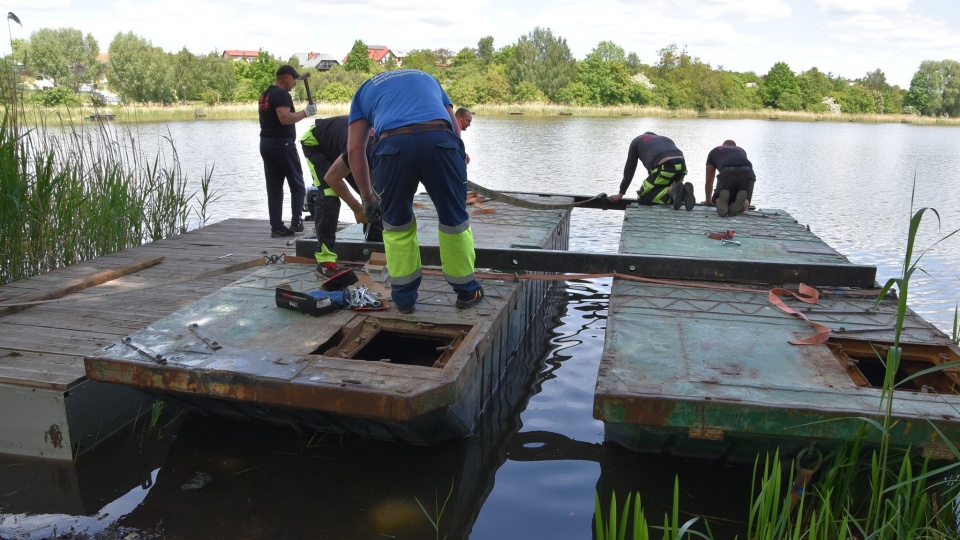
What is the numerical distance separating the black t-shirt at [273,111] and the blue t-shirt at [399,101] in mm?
3220

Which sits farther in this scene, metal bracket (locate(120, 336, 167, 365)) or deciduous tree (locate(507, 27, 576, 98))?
deciduous tree (locate(507, 27, 576, 98))

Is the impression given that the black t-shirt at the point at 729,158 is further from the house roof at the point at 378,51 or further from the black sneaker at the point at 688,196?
the house roof at the point at 378,51

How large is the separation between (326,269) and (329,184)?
25.2 inches

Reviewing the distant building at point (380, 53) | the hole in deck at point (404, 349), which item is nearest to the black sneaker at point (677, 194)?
the hole in deck at point (404, 349)

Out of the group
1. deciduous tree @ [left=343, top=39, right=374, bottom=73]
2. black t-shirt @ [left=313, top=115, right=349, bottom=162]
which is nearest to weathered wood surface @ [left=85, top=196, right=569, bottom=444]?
black t-shirt @ [left=313, top=115, right=349, bottom=162]

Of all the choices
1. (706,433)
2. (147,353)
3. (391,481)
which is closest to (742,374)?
(706,433)

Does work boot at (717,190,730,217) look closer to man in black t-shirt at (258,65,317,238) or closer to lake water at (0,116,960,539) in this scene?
lake water at (0,116,960,539)

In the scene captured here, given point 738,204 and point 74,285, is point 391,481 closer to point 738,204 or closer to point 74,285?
point 74,285

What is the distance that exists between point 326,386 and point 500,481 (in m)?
1.24

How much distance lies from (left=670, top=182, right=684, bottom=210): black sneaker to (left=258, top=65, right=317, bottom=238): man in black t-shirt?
430 centimetres

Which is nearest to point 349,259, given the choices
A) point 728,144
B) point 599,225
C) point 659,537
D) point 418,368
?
point 418,368

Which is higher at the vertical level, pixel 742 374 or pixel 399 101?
pixel 399 101

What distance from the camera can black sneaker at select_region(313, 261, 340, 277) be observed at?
199 inches

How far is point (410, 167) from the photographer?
156 inches
